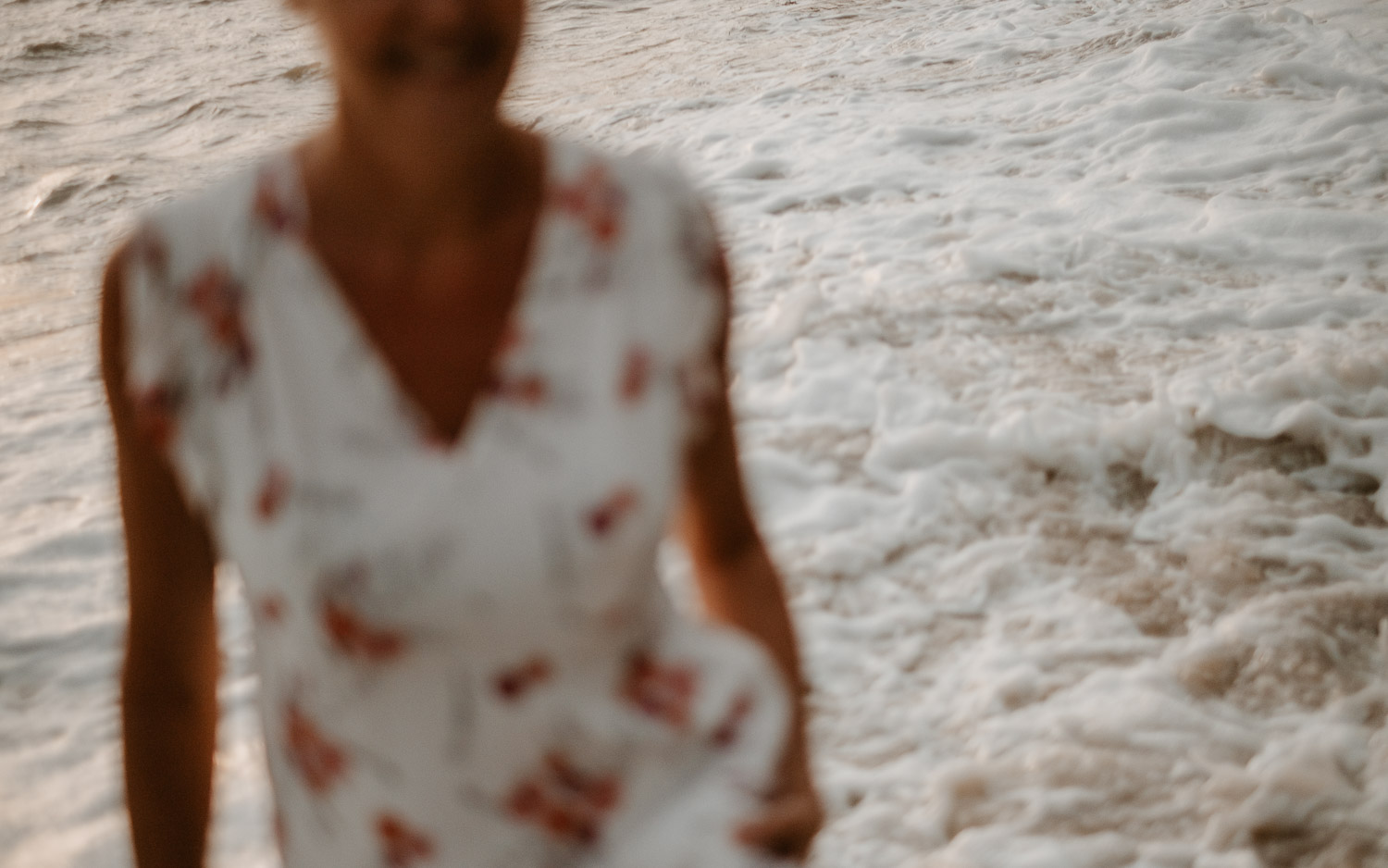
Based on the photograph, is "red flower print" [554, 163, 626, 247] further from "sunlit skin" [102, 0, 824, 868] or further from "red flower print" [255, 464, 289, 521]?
"red flower print" [255, 464, 289, 521]

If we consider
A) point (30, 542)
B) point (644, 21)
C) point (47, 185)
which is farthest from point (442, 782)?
point (644, 21)

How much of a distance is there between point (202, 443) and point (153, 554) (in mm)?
139

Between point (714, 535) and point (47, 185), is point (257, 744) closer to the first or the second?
point (714, 535)

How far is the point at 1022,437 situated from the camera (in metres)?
3.39

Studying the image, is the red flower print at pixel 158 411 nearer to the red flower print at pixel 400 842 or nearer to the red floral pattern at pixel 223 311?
the red floral pattern at pixel 223 311

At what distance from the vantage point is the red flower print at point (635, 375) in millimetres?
915

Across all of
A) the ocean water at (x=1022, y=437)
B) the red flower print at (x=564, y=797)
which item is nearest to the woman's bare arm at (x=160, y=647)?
the red flower print at (x=564, y=797)

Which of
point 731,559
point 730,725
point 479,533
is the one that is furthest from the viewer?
point 731,559

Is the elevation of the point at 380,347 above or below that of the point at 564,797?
above

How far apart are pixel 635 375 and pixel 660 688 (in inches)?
11.3

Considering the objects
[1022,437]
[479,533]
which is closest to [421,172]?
[479,533]

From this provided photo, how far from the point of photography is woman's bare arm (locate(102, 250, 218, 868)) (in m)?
0.90

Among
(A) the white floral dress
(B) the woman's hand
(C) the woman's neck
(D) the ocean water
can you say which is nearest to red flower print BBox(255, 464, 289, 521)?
(A) the white floral dress

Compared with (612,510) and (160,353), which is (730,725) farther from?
(160,353)
